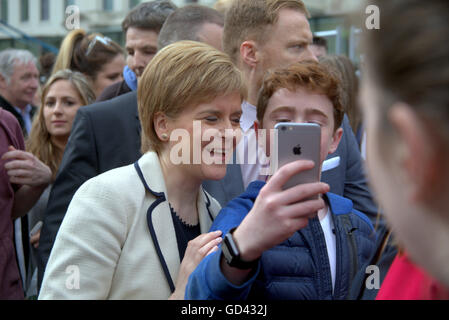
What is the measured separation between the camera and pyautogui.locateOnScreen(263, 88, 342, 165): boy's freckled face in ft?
7.11

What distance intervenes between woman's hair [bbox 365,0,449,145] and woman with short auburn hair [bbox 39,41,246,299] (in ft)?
3.63

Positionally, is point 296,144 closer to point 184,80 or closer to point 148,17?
point 184,80

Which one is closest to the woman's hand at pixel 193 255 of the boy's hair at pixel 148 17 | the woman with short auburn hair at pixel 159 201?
the woman with short auburn hair at pixel 159 201

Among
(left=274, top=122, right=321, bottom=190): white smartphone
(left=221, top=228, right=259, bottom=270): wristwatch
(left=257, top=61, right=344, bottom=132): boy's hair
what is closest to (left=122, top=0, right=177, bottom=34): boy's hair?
(left=257, top=61, right=344, bottom=132): boy's hair

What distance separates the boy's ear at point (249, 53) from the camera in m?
3.20

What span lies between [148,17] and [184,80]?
1.99 m

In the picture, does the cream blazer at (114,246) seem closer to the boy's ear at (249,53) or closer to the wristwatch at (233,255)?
the wristwatch at (233,255)

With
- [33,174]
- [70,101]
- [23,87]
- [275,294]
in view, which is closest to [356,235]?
[275,294]

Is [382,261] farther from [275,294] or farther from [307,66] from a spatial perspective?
[307,66]

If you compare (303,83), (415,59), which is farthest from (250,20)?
(415,59)

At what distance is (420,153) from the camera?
78cm

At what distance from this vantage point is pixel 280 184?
1.45 m

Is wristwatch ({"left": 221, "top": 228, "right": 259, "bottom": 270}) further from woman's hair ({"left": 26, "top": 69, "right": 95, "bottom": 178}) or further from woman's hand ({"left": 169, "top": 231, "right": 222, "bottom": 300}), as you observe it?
woman's hair ({"left": 26, "top": 69, "right": 95, "bottom": 178})

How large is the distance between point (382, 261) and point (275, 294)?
37cm
